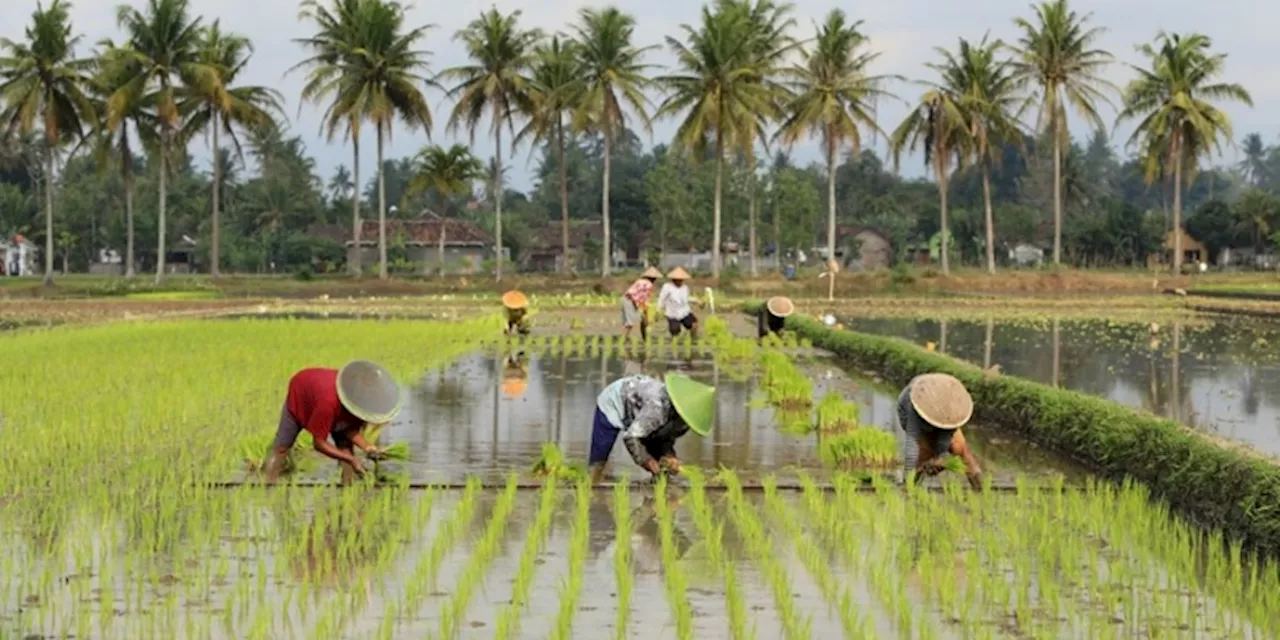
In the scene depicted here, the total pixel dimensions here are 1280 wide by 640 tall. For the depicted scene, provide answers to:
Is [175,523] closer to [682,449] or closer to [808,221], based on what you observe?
[682,449]

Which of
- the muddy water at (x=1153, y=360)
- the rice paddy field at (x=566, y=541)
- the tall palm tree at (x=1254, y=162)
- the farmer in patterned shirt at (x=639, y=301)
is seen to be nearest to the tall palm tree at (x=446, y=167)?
the muddy water at (x=1153, y=360)

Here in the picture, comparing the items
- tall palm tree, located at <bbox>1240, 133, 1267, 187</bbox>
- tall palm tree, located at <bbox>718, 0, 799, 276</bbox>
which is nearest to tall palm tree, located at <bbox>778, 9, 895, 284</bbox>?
tall palm tree, located at <bbox>718, 0, 799, 276</bbox>

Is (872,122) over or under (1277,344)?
over

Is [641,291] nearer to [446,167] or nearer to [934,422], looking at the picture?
[934,422]

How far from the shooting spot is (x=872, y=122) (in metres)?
41.0

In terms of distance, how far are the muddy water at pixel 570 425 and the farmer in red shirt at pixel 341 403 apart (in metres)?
0.64

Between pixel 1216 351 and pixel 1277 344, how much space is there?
74.1 inches

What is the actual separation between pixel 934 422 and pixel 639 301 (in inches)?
435

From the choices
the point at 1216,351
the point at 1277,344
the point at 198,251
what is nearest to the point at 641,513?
the point at 1216,351

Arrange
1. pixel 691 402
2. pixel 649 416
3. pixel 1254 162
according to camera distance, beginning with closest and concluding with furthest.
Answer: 1. pixel 691 402
2. pixel 649 416
3. pixel 1254 162

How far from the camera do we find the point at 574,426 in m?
10.7

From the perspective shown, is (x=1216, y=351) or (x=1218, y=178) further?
(x=1218, y=178)

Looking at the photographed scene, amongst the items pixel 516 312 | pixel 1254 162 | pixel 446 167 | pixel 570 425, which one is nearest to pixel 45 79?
pixel 446 167

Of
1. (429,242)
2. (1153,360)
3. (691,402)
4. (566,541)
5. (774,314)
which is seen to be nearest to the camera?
(566,541)
